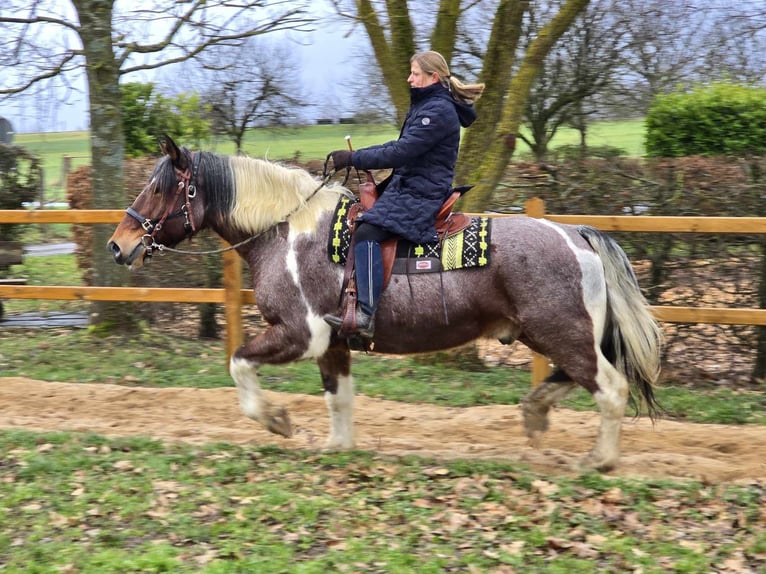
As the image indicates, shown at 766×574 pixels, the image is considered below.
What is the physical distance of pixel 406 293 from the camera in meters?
5.80

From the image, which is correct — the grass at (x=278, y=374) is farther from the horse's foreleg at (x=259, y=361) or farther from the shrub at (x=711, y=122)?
the shrub at (x=711, y=122)

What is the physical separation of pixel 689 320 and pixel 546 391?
5.54 ft

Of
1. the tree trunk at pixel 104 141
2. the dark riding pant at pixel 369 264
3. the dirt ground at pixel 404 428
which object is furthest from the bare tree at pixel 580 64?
the dark riding pant at pixel 369 264

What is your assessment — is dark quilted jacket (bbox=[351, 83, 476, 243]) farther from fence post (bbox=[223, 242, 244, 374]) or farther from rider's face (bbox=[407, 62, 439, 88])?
fence post (bbox=[223, 242, 244, 374])

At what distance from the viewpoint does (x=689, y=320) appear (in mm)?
7016

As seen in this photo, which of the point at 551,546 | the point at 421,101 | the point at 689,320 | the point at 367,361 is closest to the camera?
the point at 551,546

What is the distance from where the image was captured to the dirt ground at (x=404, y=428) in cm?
602

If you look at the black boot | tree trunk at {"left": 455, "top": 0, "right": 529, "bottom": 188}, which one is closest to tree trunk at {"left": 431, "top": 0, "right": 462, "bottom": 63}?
tree trunk at {"left": 455, "top": 0, "right": 529, "bottom": 188}

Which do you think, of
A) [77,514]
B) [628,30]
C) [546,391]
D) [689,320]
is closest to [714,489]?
[546,391]

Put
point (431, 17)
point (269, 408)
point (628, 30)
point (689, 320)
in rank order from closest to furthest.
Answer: point (269, 408), point (689, 320), point (431, 17), point (628, 30)

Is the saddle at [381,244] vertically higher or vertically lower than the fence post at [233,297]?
higher

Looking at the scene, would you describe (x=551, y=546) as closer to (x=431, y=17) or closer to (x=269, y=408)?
(x=269, y=408)

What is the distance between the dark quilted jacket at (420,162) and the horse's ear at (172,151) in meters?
1.24

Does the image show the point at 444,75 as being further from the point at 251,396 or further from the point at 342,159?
the point at 251,396
